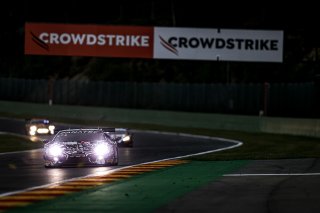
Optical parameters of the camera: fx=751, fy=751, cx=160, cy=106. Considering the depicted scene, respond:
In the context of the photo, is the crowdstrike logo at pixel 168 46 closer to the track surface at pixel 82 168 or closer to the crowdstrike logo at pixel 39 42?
the track surface at pixel 82 168

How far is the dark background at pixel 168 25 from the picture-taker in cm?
5406

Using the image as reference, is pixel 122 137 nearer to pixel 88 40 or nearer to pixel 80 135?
pixel 88 40

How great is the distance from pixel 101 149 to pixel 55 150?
4.00ft

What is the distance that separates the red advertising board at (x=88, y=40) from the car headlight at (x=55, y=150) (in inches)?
766

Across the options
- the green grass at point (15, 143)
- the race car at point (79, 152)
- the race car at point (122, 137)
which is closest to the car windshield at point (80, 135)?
the race car at point (79, 152)

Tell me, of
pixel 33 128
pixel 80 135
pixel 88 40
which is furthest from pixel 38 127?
pixel 80 135

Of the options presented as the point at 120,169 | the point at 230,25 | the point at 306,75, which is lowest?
the point at 120,169

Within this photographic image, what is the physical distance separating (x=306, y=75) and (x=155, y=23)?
2467 centimetres

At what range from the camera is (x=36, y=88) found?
59.6 metres

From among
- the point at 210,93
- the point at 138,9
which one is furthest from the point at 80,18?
the point at 210,93

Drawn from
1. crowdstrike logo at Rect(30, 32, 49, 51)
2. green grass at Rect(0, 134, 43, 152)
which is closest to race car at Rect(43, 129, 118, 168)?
green grass at Rect(0, 134, 43, 152)

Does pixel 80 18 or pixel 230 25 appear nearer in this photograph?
pixel 230 25

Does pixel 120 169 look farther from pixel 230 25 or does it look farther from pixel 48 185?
pixel 230 25

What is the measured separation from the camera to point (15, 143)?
34.4m
